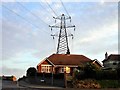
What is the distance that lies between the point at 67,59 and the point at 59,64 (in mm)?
3069

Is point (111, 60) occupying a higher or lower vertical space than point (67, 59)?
lower

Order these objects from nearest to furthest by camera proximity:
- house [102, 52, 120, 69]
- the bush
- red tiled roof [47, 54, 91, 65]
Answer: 1. the bush
2. red tiled roof [47, 54, 91, 65]
3. house [102, 52, 120, 69]

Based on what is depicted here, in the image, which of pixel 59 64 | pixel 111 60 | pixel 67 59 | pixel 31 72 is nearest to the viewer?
pixel 31 72

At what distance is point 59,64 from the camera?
74438 mm

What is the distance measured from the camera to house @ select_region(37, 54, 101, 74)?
73.9m

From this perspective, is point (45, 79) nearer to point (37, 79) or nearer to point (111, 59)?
point (37, 79)

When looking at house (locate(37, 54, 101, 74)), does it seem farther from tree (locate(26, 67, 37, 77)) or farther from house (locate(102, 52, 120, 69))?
house (locate(102, 52, 120, 69))

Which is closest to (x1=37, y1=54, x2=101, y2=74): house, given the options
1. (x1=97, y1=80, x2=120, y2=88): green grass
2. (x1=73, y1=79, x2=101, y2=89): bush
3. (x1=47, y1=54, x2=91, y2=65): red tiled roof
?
(x1=47, y1=54, x2=91, y2=65): red tiled roof

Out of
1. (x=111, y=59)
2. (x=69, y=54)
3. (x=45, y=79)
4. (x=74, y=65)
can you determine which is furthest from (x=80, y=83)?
(x=111, y=59)

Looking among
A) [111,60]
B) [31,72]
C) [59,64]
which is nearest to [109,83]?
[31,72]

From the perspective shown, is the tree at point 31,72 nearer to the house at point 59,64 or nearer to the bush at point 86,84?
the house at point 59,64

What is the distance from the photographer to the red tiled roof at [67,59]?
7512cm

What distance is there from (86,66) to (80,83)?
3.94m

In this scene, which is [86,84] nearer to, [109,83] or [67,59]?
[109,83]
